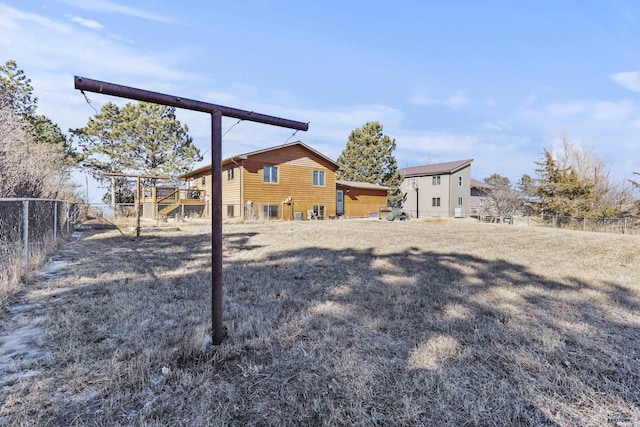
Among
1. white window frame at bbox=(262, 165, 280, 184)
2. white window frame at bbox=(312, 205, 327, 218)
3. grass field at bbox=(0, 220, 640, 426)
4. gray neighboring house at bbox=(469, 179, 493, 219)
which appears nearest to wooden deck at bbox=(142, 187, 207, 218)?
white window frame at bbox=(262, 165, 280, 184)

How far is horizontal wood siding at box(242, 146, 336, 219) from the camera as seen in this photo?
20625 millimetres

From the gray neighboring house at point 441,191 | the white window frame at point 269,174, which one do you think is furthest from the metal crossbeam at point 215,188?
the gray neighboring house at point 441,191

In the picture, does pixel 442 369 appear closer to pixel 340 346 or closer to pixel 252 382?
pixel 340 346

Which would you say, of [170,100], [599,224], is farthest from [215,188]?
[599,224]

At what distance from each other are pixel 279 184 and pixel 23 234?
1583 cm

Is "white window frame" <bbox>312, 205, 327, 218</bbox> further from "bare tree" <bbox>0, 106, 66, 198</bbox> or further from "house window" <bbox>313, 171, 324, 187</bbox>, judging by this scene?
"bare tree" <bbox>0, 106, 66, 198</bbox>

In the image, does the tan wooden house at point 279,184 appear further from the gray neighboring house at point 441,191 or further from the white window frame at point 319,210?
the gray neighboring house at point 441,191

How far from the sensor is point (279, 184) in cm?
2188

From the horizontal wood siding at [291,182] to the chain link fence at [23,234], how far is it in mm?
10887

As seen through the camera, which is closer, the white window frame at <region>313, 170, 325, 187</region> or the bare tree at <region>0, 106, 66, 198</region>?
the bare tree at <region>0, 106, 66, 198</region>

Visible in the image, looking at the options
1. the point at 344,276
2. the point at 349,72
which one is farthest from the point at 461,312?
the point at 349,72

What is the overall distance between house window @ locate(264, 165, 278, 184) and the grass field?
52.9 feet

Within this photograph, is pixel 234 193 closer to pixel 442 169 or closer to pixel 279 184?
pixel 279 184

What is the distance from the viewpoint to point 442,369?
2.34 m
